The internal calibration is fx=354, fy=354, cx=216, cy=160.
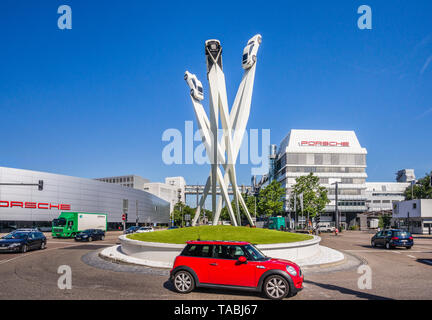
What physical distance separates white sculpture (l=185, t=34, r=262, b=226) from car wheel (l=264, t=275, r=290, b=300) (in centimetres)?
1792

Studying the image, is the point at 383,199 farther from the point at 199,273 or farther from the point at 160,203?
the point at 199,273

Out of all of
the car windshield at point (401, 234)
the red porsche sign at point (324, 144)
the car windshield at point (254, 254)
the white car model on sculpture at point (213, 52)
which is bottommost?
the car windshield at point (401, 234)

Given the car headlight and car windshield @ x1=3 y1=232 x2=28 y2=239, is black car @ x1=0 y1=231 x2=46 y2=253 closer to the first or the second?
car windshield @ x1=3 y1=232 x2=28 y2=239

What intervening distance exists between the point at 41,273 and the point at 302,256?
40.5 ft

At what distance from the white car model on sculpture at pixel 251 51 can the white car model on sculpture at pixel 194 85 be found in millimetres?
4669

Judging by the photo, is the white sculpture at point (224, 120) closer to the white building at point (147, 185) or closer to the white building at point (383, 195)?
the white building at point (383, 195)

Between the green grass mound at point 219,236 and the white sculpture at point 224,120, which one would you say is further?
the white sculpture at point 224,120

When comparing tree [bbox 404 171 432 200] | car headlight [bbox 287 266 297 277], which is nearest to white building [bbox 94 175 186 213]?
tree [bbox 404 171 432 200]

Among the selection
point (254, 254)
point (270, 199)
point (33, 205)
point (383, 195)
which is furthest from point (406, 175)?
point (254, 254)

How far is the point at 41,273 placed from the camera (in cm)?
1467

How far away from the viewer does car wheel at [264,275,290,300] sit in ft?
32.7

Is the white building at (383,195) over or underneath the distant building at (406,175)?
underneath

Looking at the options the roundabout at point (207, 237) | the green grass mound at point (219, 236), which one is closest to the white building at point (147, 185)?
the green grass mound at point (219, 236)

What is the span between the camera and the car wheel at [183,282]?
1073 centimetres
